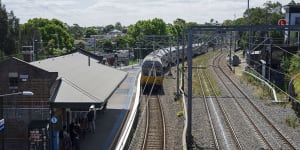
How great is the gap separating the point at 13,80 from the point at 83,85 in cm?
359

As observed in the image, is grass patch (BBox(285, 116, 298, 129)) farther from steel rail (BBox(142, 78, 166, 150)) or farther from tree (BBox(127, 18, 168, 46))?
tree (BBox(127, 18, 168, 46))

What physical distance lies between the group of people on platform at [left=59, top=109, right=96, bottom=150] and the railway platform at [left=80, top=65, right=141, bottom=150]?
1.12ft

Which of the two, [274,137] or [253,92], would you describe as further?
[253,92]

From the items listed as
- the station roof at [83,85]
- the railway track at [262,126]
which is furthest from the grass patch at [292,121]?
the station roof at [83,85]

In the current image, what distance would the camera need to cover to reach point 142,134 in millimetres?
22172

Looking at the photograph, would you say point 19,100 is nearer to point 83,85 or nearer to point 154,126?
point 83,85

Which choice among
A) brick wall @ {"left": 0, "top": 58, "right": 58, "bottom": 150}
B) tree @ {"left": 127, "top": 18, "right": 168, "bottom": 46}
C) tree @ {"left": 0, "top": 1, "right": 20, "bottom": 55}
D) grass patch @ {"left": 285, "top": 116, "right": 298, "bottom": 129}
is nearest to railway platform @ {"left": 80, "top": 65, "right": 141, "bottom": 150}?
brick wall @ {"left": 0, "top": 58, "right": 58, "bottom": 150}

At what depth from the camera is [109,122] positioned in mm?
23656

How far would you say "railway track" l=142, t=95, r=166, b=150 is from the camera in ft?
65.7

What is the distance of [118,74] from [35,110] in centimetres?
1218

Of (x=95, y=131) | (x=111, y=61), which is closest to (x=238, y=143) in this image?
(x=95, y=131)

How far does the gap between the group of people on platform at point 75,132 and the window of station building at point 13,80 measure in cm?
249

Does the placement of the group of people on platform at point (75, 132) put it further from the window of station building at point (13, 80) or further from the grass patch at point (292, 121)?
the grass patch at point (292, 121)

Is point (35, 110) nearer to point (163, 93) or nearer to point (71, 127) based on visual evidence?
point (71, 127)
